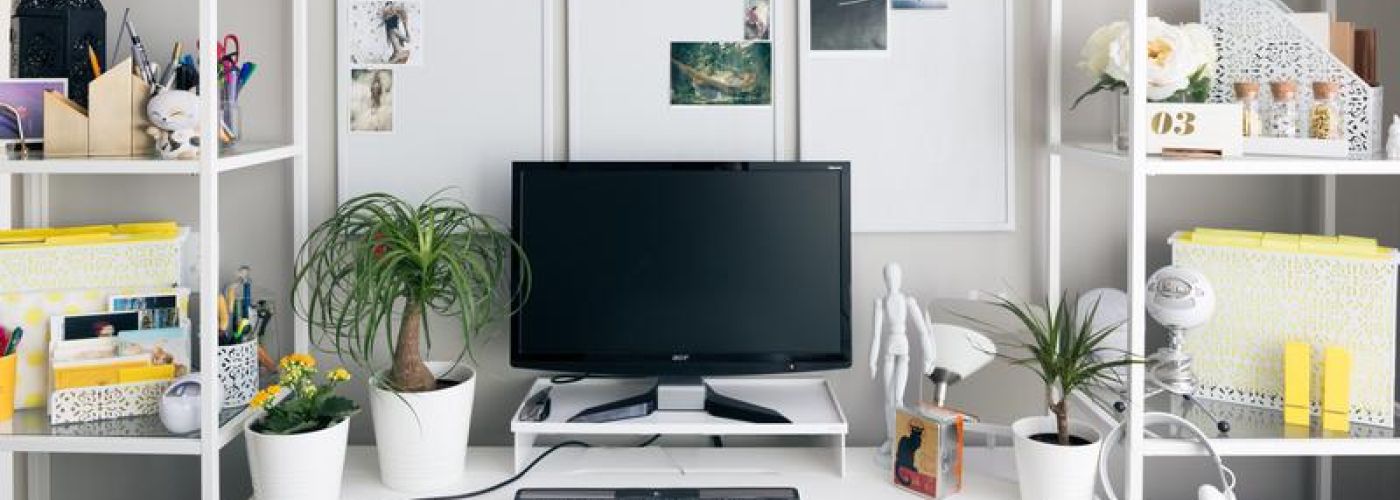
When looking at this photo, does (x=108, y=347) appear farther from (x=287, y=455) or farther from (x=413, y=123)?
(x=413, y=123)

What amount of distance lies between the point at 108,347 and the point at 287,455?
1.37 feet

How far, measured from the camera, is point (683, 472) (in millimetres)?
2043

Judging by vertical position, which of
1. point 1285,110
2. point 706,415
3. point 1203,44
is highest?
point 1203,44

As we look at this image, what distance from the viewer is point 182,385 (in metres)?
1.90

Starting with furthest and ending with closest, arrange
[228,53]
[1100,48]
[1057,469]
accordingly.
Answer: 1. [228,53]
2. [1100,48]
3. [1057,469]

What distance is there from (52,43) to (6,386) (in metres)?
0.58

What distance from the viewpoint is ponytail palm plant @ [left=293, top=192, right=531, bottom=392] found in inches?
75.0

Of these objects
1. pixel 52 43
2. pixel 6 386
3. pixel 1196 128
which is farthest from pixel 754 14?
pixel 6 386

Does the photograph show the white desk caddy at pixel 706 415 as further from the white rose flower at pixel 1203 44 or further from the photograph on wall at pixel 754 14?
the white rose flower at pixel 1203 44

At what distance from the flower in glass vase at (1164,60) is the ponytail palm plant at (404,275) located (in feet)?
3.39

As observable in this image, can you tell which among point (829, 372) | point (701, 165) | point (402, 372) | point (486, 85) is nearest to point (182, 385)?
point (402, 372)

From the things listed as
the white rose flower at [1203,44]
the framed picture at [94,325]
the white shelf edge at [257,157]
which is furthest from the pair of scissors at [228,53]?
→ the white rose flower at [1203,44]

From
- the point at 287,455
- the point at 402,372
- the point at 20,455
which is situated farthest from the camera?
the point at 20,455

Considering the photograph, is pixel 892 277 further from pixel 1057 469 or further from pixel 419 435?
pixel 419 435
